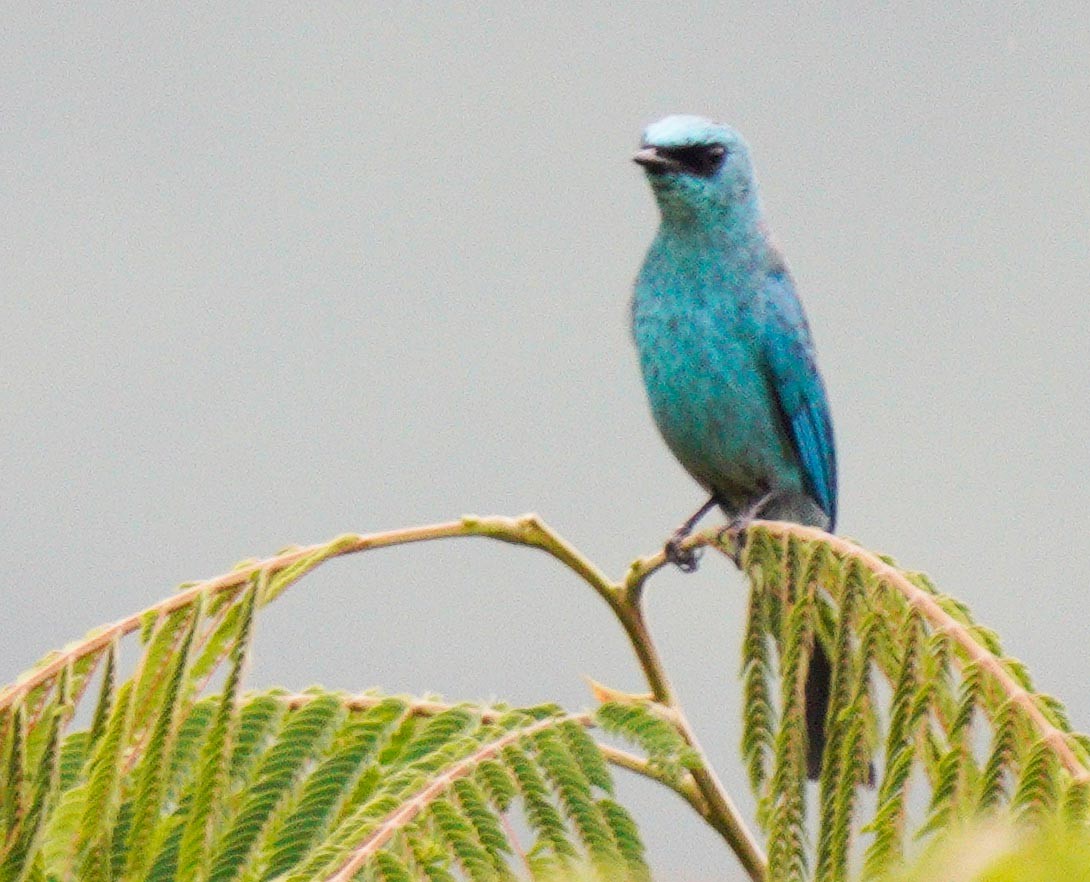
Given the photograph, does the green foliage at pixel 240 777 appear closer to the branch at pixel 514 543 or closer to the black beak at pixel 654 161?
the branch at pixel 514 543

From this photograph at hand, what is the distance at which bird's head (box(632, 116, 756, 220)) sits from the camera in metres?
4.62

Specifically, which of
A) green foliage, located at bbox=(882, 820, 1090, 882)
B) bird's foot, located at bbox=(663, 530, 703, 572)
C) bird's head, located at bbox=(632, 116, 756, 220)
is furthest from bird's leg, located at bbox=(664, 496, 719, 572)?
green foliage, located at bbox=(882, 820, 1090, 882)

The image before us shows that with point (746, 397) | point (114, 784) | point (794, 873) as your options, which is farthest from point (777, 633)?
point (746, 397)

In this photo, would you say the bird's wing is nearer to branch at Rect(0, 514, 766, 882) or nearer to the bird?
the bird

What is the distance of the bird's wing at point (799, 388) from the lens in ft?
Result: 15.2

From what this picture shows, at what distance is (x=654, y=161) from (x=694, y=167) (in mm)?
150

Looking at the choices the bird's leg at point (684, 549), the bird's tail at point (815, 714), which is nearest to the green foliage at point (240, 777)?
the bird's leg at point (684, 549)

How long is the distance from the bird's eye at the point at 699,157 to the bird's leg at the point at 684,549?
0.87 meters

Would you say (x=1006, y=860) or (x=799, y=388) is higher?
(x=1006, y=860)

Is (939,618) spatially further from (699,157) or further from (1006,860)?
(699,157)

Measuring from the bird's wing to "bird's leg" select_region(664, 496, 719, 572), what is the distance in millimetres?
281

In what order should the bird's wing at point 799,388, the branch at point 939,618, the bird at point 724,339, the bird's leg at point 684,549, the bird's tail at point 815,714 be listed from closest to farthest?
the branch at point 939,618 < the bird's leg at point 684,549 < the bird's tail at point 815,714 < the bird at point 724,339 < the bird's wing at point 799,388

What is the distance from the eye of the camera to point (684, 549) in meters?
3.68

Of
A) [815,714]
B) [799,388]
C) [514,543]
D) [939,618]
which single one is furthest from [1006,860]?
[799,388]
